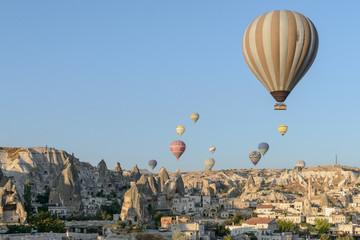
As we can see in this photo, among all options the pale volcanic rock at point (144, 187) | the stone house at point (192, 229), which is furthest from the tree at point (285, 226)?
the pale volcanic rock at point (144, 187)

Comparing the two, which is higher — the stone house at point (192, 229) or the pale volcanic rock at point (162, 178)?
the pale volcanic rock at point (162, 178)

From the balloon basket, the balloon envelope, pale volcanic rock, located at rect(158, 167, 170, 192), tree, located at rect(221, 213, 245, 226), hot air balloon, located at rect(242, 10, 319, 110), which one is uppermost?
hot air balloon, located at rect(242, 10, 319, 110)

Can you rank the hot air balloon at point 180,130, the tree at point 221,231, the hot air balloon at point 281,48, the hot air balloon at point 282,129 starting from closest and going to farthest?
1. the hot air balloon at point 281,48
2. the tree at point 221,231
3. the hot air balloon at point 282,129
4. the hot air balloon at point 180,130

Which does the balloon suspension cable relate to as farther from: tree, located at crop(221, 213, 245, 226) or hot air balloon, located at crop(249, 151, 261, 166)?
hot air balloon, located at crop(249, 151, 261, 166)

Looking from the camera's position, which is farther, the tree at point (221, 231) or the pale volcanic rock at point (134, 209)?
the tree at point (221, 231)

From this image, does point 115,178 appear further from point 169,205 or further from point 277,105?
point 277,105

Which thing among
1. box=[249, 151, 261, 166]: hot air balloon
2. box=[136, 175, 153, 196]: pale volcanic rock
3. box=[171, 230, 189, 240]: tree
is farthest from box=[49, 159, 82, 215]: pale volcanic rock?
box=[249, 151, 261, 166]: hot air balloon

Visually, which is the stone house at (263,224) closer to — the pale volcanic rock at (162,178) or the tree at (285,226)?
the tree at (285,226)
